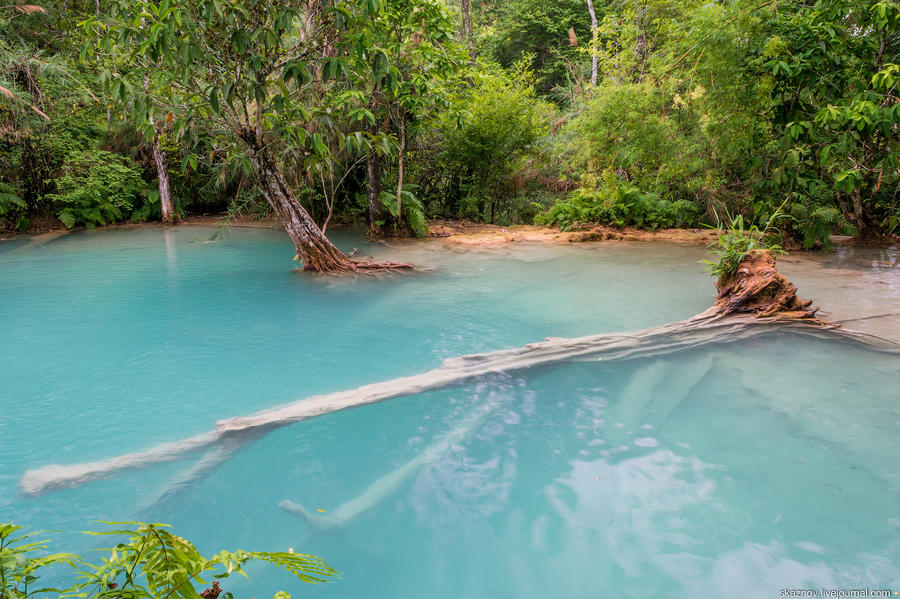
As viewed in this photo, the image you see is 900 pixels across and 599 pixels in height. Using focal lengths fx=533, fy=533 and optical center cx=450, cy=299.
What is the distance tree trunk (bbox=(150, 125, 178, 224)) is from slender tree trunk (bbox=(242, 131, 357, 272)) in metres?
8.68

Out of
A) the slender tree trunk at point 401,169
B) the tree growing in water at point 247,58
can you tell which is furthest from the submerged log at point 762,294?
the slender tree trunk at point 401,169

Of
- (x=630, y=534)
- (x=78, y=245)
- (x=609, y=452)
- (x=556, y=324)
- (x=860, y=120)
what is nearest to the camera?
(x=630, y=534)

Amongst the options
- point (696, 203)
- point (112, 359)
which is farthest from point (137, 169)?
point (696, 203)

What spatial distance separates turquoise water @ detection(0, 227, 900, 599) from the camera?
9.00 feet

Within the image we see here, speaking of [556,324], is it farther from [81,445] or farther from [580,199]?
[580,199]

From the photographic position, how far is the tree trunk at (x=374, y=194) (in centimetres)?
1184

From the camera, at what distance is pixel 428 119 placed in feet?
35.5

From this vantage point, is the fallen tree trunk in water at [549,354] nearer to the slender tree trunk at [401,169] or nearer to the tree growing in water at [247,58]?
the tree growing in water at [247,58]

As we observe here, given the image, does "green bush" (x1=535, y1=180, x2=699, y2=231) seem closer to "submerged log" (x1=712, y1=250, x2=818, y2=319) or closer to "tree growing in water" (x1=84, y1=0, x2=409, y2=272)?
"tree growing in water" (x1=84, y1=0, x2=409, y2=272)

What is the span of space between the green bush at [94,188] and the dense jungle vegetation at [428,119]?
0.06 metres

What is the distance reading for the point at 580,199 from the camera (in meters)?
12.8

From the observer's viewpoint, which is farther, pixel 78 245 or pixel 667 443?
pixel 78 245

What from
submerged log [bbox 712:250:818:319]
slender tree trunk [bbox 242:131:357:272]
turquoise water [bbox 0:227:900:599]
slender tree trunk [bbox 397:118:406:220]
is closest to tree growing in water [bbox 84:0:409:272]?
slender tree trunk [bbox 242:131:357:272]

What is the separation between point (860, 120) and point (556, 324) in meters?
5.50
